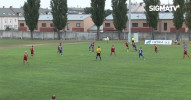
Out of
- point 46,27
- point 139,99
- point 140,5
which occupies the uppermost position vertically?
point 140,5

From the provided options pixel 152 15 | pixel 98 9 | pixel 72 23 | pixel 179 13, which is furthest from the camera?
pixel 72 23

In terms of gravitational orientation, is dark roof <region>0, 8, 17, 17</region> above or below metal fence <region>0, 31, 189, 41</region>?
above

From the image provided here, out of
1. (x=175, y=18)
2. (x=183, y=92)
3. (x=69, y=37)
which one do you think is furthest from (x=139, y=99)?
(x=69, y=37)

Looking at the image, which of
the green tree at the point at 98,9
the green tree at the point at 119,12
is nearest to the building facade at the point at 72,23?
the green tree at the point at 98,9

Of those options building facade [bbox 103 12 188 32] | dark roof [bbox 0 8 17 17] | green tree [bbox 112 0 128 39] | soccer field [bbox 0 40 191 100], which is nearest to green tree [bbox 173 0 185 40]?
green tree [bbox 112 0 128 39]

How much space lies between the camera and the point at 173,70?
2881 cm

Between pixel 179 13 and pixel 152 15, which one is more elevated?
pixel 179 13

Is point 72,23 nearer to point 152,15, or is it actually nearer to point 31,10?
point 31,10

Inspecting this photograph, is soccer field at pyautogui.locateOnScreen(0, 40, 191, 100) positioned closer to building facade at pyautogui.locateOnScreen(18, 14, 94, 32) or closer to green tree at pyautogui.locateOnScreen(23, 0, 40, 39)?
green tree at pyautogui.locateOnScreen(23, 0, 40, 39)

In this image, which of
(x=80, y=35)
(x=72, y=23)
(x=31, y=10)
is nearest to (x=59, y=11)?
(x=31, y=10)

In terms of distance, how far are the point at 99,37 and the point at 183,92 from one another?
237 ft

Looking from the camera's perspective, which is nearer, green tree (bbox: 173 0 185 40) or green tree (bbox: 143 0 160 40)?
green tree (bbox: 173 0 185 40)

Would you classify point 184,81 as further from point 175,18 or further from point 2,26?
point 2,26

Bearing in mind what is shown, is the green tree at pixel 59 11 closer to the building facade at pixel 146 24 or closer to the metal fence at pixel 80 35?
the metal fence at pixel 80 35
